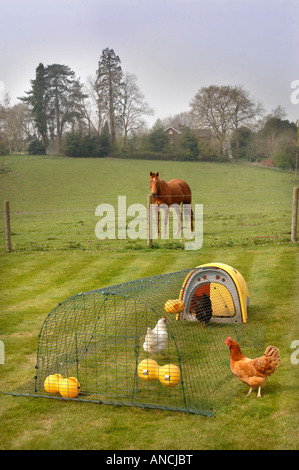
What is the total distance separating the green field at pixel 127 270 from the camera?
4.26m

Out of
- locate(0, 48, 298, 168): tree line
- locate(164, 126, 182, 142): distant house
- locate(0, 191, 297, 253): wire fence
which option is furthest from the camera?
locate(164, 126, 182, 142): distant house

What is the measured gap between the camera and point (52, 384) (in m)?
5.12

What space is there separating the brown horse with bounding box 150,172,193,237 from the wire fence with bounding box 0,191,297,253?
77 centimetres

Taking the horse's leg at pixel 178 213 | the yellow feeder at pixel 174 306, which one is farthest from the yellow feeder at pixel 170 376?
the horse's leg at pixel 178 213

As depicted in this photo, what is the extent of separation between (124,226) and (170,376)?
11.7 metres

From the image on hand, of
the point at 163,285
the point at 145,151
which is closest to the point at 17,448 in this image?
the point at 163,285

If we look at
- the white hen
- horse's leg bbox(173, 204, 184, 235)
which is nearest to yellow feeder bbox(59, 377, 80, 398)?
the white hen

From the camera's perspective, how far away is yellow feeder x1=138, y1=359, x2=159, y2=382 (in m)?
5.16

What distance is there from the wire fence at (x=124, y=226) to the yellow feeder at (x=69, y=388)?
797 cm

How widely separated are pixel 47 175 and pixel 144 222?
8.75 m

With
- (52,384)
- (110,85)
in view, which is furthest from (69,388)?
(110,85)

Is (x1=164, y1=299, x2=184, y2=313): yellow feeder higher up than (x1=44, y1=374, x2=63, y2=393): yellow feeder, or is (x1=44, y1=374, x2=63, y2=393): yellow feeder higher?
(x1=164, y1=299, x2=184, y2=313): yellow feeder

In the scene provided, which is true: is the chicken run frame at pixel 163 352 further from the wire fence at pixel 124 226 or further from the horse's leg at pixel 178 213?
the horse's leg at pixel 178 213

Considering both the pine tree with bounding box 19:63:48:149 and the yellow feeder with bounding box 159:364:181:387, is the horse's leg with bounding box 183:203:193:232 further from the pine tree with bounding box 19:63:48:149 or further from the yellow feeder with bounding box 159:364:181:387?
the yellow feeder with bounding box 159:364:181:387
